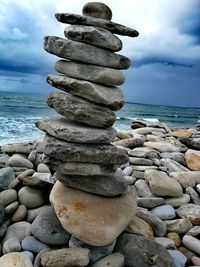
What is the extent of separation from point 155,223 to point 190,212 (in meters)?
0.85

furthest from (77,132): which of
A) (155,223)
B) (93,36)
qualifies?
(155,223)

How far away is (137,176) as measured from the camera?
671 cm

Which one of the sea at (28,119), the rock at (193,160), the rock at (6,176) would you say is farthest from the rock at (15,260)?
the sea at (28,119)

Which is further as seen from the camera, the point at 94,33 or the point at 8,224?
the point at 8,224

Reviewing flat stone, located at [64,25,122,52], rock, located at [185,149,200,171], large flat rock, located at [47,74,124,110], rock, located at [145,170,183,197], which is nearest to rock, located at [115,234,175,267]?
rock, located at [145,170,183,197]

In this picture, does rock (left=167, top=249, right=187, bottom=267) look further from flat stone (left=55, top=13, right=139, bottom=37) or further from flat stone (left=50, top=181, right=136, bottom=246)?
flat stone (left=55, top=13, right=139, bottom=37)

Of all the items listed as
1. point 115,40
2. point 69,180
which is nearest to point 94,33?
point 115,40

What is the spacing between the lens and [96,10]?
4.50 metres

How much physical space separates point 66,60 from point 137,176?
117 inches

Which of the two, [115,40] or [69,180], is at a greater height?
[115,40]

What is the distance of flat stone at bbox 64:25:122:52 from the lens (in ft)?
14.2

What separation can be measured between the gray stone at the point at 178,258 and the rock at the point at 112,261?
2.62 ft

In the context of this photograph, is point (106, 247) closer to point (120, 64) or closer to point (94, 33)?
point (120, 64)

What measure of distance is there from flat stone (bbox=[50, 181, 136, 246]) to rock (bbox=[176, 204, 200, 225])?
4.35 feet
